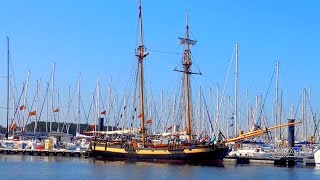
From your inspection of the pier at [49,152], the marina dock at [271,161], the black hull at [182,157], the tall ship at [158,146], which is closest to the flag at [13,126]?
the pier at [49,152]

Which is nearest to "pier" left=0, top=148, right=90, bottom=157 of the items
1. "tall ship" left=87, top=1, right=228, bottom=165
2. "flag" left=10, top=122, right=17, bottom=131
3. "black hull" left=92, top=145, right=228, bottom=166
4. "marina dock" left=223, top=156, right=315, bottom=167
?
"tall ship" left=87, top=1, right=228, bottom=165

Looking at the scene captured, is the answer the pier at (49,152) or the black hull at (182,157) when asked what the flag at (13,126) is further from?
the black hull at (182,157)

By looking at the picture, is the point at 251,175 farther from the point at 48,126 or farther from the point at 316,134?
the point at 48,126

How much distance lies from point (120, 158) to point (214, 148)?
15.6 meters

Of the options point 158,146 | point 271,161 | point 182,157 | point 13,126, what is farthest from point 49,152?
point 271,161

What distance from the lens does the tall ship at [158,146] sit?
89375 mm

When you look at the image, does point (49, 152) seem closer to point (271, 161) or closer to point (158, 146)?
point (158, 146)

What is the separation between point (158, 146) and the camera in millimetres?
93000

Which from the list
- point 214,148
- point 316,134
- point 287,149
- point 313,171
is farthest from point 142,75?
point 316,134

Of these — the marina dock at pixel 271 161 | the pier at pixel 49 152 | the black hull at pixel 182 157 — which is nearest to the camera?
the black hull at pixel 182 157

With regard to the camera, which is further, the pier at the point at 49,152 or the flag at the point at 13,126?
the flag at the point at 13,126

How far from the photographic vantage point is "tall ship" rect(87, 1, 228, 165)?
89.4 m

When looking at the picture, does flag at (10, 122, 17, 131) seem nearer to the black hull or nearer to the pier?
the pier

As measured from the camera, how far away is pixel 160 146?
9275 cm
